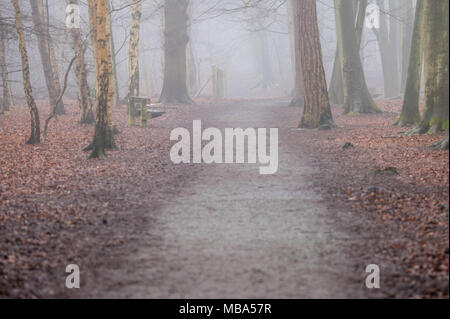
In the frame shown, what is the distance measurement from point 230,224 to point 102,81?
7.29 meters

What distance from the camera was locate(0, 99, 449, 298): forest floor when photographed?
16.6 ft

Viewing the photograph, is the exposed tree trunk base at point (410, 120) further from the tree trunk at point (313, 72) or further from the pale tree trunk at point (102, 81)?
the pale tree trunk at point (102, 81)

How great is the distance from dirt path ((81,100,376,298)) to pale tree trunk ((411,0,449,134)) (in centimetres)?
480

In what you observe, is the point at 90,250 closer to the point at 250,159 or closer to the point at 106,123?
the point at 250,159

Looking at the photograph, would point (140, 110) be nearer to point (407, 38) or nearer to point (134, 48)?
point (134, 48)

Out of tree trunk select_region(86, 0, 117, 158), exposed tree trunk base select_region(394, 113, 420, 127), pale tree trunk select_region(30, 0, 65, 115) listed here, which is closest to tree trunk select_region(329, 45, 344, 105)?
exposed tree trunk base select_region(394, 113, 420, 127)

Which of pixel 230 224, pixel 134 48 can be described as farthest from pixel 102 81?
pixel 134 48

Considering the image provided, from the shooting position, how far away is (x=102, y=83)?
41.8ft

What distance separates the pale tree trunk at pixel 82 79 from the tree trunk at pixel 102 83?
4.98 meters

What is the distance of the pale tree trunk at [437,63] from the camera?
11984 millimetres

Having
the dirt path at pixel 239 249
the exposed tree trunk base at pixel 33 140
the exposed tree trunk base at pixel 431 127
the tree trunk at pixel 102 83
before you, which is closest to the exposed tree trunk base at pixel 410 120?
the exposed tree trunk base at pixel 431 127

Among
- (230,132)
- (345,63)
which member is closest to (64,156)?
(230,132)

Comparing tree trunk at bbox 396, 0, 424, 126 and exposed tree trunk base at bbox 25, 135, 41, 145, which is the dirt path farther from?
tree trunk at bbox 396, 0, 424, 126

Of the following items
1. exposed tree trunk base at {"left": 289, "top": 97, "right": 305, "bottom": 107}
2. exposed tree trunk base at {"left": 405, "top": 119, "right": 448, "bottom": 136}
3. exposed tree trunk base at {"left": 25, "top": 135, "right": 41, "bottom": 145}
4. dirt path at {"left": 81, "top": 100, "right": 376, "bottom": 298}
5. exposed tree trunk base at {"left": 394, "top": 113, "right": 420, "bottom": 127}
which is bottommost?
dirt path at {"left": 81, "top": 100, "right": 376, "bottom": 298}
